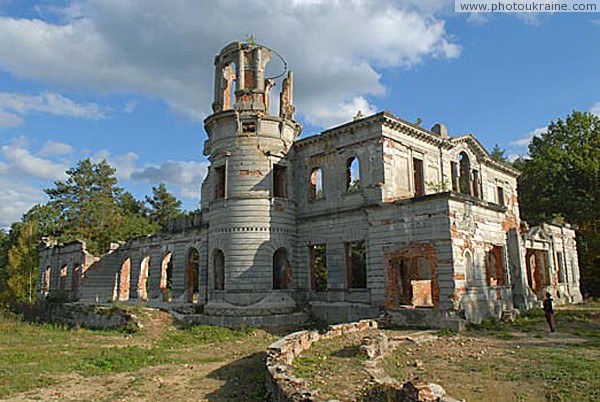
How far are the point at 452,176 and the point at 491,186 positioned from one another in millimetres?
5344

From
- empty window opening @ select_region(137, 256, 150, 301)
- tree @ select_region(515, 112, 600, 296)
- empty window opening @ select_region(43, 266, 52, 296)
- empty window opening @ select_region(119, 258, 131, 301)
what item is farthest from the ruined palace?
empty window opening @ select_region(43, 266, 52, 296)

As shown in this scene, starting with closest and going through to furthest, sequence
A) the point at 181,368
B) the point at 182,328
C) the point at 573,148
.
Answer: the point at 181,368, the point at 182,328, the point at 573,148

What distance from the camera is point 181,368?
12492 mm

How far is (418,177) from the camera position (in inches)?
881

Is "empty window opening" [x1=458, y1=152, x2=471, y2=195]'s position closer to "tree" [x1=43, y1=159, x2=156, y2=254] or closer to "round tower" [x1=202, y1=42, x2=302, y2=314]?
"round tower" [x1=202, y1=42, x2=302, y2=314]

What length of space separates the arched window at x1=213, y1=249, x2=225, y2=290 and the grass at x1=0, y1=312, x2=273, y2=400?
10.5 feet

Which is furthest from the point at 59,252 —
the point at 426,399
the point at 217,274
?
the point at 426,399

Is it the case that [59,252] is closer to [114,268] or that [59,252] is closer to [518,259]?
[114,268]

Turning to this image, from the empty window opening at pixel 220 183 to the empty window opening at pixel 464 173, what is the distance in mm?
12912

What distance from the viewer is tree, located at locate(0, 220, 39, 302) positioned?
4050cm

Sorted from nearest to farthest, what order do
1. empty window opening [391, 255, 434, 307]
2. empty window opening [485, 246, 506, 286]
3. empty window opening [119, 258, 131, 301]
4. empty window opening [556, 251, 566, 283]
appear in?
empty window opening [391, 255, 434, 307]
empty window opening [485, 246, 506, 286]
empty window opening [556, 251, 566, 283]
empty window opening [119, 258, 131, 301]

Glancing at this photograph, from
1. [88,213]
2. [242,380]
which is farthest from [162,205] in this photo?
[242,380]

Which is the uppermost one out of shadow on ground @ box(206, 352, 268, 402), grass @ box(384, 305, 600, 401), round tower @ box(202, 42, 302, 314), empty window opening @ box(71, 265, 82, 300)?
round tower @ box(202, 42, 302, 314)

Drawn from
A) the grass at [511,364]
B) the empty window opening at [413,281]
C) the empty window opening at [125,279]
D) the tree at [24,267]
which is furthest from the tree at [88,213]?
the grass at [511,364]
